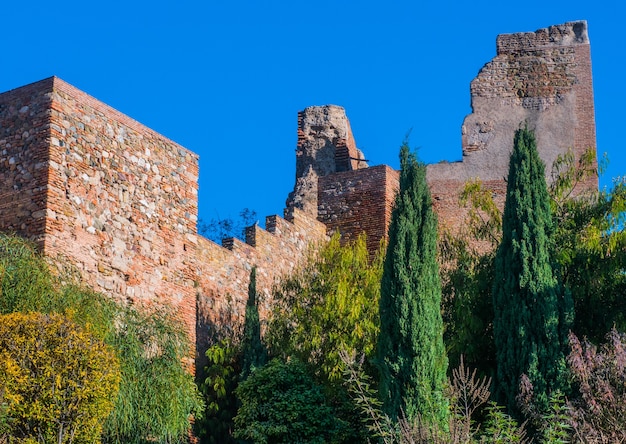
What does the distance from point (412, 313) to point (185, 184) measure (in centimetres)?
365

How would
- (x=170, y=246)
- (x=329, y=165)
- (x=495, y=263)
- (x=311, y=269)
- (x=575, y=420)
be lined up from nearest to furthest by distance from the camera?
(x=575, y=420) → (x=170, y=246) → (x=495, y=263) → (x=311, y=269) → (x=329, y=165)

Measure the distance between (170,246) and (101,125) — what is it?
203 centimetres

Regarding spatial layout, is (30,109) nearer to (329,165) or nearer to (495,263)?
Answer: (495,263)

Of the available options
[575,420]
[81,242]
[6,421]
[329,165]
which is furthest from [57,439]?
[329,165]

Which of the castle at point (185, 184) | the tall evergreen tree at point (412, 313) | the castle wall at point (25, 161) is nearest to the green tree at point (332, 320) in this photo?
the castle at point (185, 184)

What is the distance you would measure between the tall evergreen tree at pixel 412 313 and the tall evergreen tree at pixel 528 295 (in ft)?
3.22

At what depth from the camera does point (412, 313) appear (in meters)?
16.7

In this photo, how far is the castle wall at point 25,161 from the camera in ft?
49.2

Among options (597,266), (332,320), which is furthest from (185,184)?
(597,266)

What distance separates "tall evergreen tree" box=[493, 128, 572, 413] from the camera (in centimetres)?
1672

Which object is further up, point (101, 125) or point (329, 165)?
point (329, 165)

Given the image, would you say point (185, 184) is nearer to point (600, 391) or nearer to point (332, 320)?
point (332, 320)

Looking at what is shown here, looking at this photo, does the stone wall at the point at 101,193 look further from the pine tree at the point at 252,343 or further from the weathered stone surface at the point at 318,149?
the weathered stone surface at the point at 318,149

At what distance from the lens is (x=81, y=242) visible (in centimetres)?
1529
